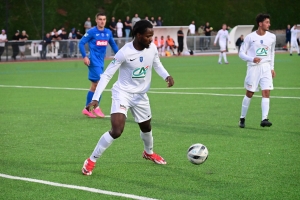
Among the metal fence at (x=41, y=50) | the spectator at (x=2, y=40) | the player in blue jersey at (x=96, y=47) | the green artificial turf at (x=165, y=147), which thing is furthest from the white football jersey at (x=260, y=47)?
the metal fence at (x=41, y=50)

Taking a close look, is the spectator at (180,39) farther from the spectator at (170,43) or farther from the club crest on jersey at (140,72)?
the club crest on jersey at (140,72)

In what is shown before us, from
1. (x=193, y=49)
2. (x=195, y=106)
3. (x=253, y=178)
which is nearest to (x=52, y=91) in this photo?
(x=195, y=106)

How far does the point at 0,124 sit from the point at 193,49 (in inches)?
1513

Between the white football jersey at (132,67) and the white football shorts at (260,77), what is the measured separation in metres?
4.70

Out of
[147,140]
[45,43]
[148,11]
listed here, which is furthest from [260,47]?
[148,11]

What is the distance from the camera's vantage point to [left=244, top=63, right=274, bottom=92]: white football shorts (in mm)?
13984

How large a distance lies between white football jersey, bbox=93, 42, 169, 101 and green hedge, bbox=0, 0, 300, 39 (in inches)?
1496

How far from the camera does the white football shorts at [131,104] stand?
9.49 metres

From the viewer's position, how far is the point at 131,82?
9.69 m

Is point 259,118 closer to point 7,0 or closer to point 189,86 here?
point 189,86

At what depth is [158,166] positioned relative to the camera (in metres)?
9.97

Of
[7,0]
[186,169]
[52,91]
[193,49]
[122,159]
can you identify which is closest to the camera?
[186,169]

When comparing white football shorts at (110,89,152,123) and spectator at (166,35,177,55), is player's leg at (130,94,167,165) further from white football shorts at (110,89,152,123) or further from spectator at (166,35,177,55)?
spectator at (166,35,177,55)

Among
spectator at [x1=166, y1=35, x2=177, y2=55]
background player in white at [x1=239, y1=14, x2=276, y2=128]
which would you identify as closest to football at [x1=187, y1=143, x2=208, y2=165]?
background player in white at [x1=239, y1=14, x2=276, y2=128]
